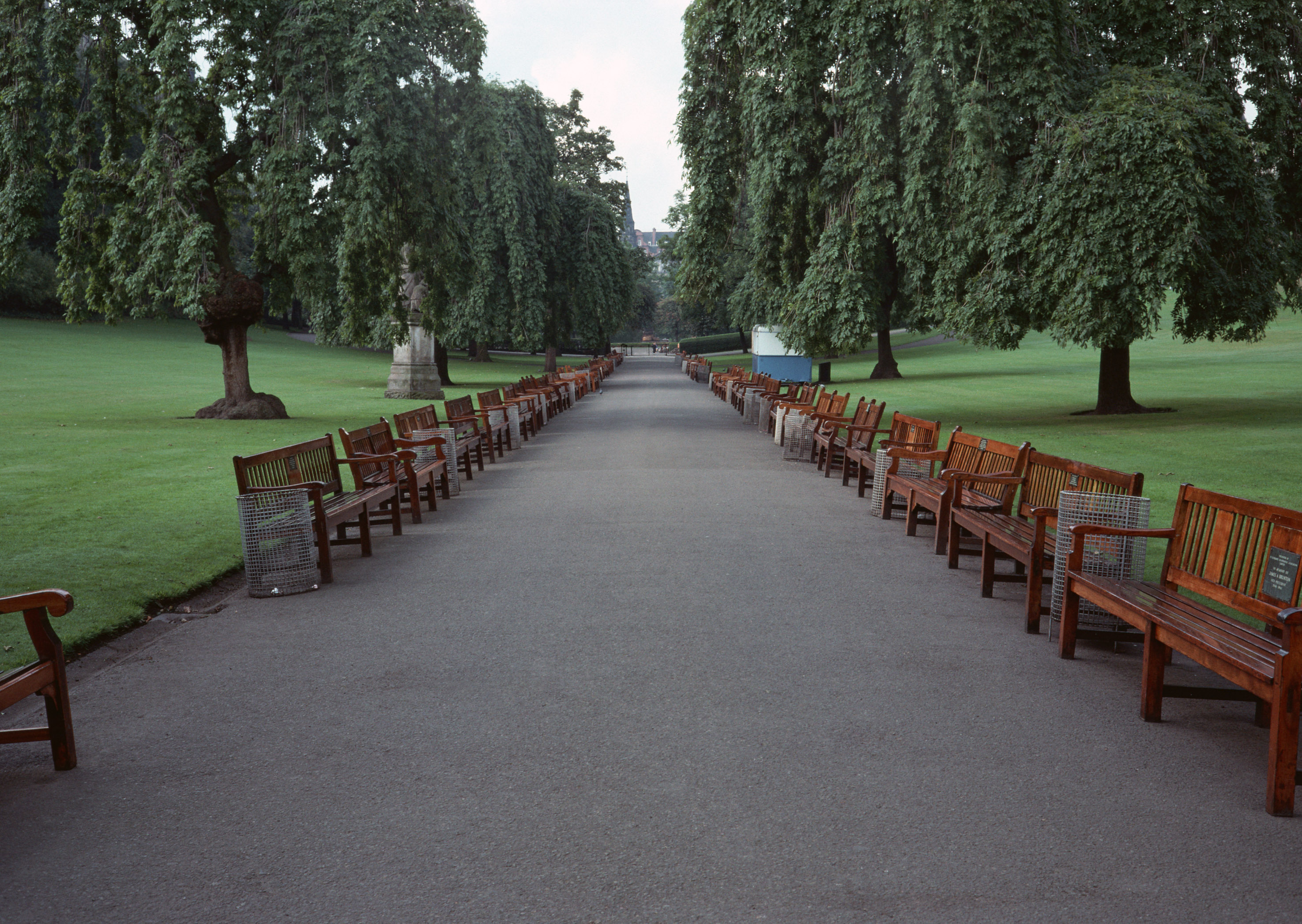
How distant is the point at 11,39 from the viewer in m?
21.8

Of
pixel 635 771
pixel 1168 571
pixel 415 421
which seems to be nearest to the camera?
pixel 635 771

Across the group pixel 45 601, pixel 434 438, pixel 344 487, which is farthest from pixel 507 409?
pixel 45 601

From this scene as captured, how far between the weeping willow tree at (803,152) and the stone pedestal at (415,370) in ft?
Answer: 39.4

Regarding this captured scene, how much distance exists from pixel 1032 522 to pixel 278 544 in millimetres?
6018

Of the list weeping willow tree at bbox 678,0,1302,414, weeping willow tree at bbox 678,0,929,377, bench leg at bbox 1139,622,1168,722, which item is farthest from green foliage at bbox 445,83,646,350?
bench leg at bbox 1139,622,1168,722

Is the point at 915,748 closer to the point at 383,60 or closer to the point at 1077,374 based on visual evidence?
the point at 383,60

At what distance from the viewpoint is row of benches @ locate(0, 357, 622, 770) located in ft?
15.4

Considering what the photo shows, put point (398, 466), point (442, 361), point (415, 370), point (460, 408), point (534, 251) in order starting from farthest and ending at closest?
point (534, 251) < point (442, 361) < point (415, 370) < point (460, 408) < point (398, 466)

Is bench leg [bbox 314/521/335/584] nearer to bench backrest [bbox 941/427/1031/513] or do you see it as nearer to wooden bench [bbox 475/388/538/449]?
bench backrest [bbox 941/427/1031/513]

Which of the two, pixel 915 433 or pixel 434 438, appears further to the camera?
pixel 434 438

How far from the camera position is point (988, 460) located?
10078 mm

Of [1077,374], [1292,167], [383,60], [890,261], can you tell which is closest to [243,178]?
[383,60]

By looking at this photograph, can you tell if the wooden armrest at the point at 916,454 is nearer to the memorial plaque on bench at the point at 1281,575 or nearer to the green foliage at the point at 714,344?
the memorial plaque on bench at the point at 1281,575

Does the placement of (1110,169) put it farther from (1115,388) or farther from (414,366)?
(414,366)
